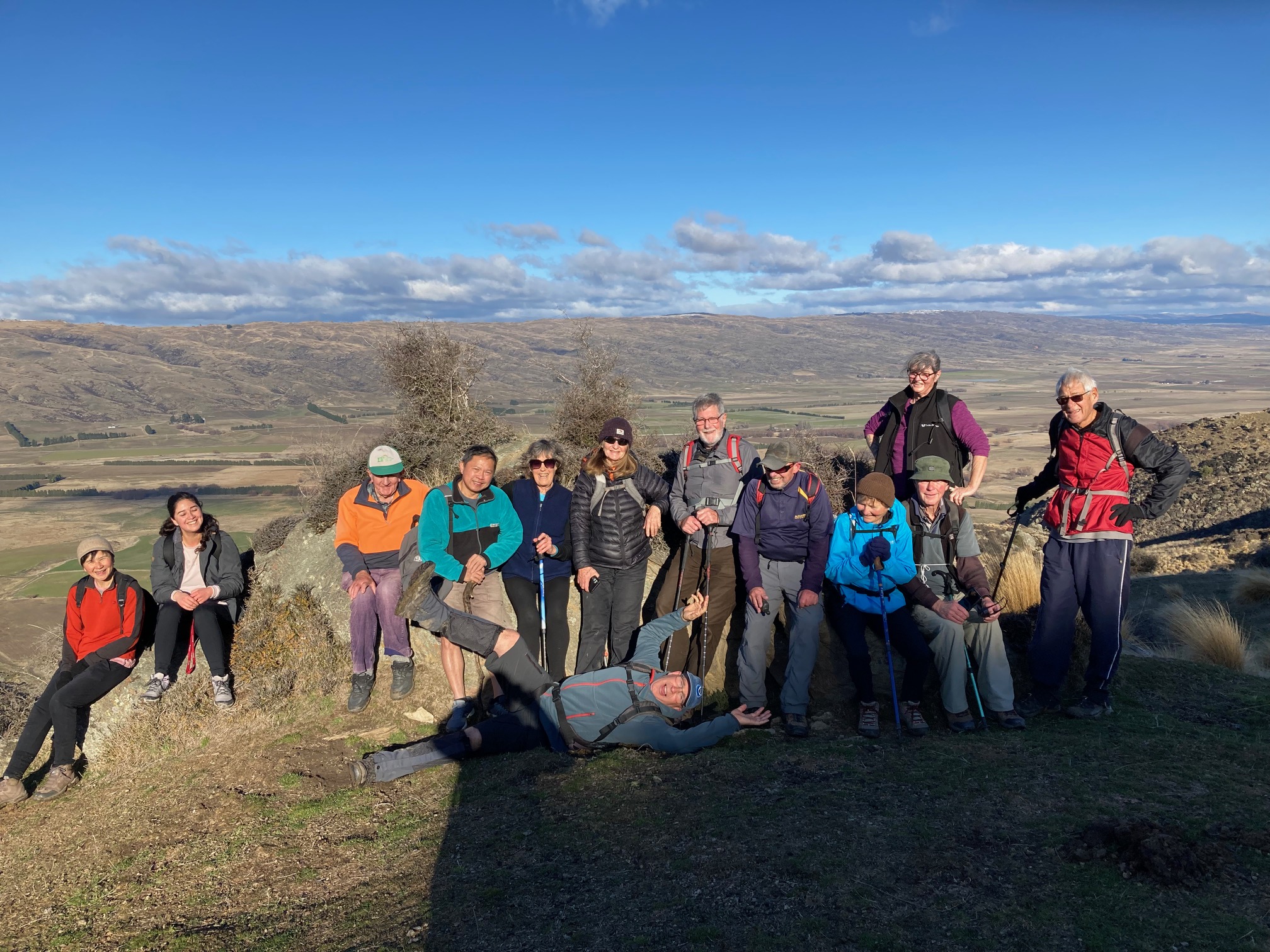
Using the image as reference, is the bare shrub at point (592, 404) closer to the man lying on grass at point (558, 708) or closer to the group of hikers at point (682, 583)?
the group of hikers at point (682, 583)

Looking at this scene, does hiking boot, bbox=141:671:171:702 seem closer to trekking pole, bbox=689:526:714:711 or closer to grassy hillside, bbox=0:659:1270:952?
grassy hillside, bbox=0:659:1270:952

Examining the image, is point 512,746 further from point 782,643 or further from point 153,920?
point 782,643

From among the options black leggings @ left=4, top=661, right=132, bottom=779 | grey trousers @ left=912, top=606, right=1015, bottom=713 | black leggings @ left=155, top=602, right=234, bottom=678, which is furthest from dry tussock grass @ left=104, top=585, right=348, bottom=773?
grey trousers @ left=912, top=606, right=1015, bottom=713

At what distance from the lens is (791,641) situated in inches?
250

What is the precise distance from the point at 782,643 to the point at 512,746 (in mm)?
3024

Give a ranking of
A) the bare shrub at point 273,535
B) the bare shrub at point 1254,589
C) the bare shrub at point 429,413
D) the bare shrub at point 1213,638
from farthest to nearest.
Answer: the bare shrub at point 429,413 < the bare shrub at point 1254,589 < the bare shrub at point 273,535 < the bare shrub at point 1213,638

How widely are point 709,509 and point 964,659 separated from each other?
96.7 inches

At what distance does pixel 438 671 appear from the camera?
25.3 ft

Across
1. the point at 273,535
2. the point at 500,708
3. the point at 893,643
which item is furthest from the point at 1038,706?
the point at 273,535

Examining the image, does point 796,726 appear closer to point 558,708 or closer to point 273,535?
point 558,708

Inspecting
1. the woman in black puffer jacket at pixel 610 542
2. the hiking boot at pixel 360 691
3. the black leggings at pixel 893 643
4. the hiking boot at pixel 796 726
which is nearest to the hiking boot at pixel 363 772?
the hiking boot at pixel 360 691

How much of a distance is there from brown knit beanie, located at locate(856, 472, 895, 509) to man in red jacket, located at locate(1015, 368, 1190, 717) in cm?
138

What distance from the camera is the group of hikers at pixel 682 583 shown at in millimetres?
5941

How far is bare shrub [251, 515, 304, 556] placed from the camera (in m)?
10.8
